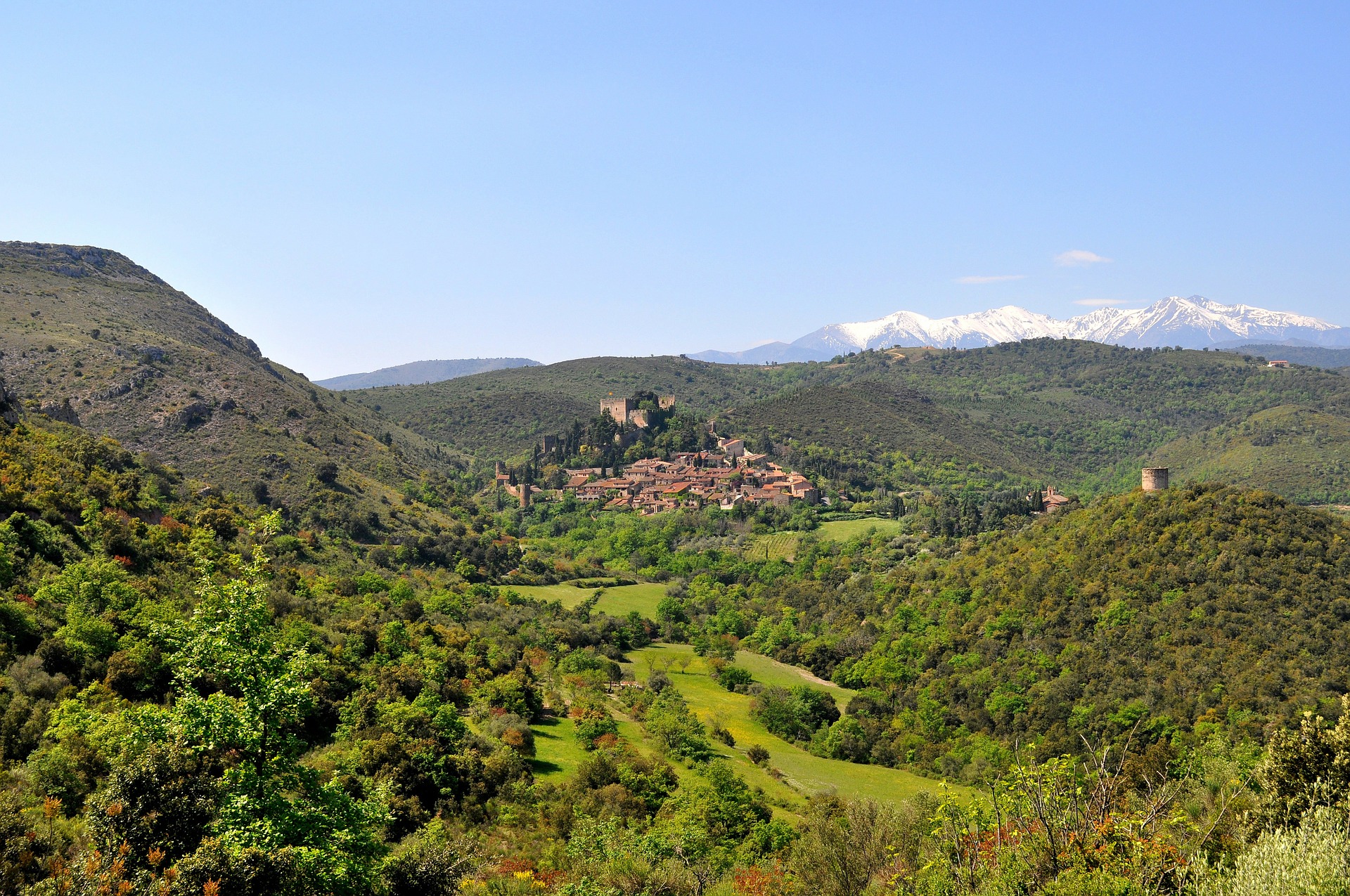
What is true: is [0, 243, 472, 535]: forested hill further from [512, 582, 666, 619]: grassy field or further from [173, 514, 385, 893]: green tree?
[173, 514, 385, 893]: green tree

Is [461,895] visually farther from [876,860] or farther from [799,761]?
[799,761]

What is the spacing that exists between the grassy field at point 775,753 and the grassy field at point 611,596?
25.7ft

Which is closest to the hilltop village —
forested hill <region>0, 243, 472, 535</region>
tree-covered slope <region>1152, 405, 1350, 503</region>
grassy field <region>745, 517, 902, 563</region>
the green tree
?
grassy field <region>745, 517, 902, 563</region>

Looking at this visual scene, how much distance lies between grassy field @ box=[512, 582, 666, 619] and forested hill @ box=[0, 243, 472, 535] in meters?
10.4

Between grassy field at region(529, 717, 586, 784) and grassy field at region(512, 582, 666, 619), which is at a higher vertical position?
grassy field at region(529, 717, 586, 784)

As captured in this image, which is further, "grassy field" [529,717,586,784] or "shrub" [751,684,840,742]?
"shrub" [751,684,840,742]

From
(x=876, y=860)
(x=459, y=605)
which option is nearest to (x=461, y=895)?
(x=876, y=860)

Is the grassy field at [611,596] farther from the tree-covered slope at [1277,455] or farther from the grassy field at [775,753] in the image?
the tree-covered slope at [1277,455]

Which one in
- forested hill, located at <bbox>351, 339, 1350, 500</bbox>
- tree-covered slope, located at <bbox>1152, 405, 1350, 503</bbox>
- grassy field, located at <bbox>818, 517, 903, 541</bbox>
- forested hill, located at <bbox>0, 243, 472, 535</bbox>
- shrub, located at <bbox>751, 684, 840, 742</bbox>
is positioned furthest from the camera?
forested hill, located at <bbox>351, 339, 1350, 500</bbox>

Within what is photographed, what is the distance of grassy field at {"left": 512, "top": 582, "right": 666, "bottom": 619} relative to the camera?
185ft

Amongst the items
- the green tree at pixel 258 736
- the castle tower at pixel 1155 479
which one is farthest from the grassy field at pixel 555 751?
the castle tower at pixel 1155 479

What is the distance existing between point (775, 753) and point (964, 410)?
12557cm

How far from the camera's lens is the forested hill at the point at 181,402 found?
54125 mm

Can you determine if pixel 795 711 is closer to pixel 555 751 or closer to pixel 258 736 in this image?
pixel 555 751
